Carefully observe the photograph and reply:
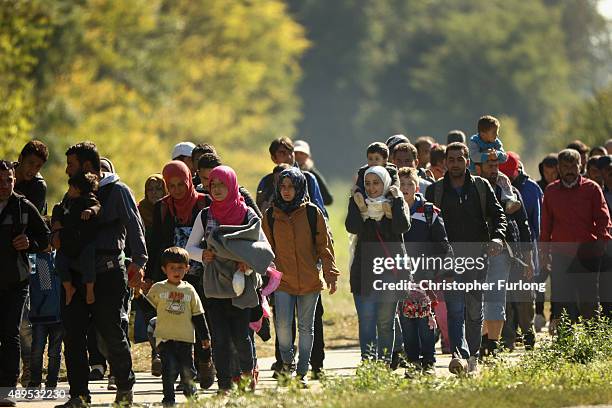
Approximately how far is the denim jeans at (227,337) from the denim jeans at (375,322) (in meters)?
1.52

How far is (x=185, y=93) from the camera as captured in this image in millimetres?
65812

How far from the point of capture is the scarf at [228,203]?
12906 millimetres

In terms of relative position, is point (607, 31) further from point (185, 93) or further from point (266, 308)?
point (266, 308)

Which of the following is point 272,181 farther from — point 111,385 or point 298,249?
point 111,385

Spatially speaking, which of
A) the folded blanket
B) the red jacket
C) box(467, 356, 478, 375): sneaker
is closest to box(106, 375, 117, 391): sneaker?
the folded blanket

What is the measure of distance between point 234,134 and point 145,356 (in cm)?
5151

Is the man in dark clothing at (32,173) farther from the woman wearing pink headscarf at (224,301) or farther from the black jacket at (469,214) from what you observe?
the black jacket at (469,214)

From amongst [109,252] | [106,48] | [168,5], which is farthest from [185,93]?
[109,252]

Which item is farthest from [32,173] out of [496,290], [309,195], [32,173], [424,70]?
[424,70]

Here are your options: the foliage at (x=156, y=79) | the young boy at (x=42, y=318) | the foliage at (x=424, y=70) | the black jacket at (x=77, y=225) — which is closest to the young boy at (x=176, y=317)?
the black jacket at (x=77, y=225)

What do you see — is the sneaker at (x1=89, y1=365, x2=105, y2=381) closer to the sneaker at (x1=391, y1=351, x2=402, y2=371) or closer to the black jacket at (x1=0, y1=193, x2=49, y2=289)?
the black jacket at (x1=0, y1=193, x2=49, y2=289)

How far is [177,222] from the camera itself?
13664mm

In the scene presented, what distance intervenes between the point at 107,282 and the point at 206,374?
1.32 m

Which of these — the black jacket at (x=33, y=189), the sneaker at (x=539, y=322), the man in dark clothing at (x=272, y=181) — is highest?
the man in dark clothing at (x=272, y=181)
